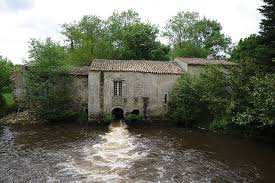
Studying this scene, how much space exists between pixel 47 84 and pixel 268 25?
21.4 meters

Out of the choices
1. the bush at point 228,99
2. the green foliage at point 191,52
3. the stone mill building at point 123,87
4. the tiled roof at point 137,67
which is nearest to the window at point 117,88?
the stone mill building at point 123,87

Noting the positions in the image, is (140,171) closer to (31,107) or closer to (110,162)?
(110,162)

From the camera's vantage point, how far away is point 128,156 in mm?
22594

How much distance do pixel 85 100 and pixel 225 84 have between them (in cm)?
1490

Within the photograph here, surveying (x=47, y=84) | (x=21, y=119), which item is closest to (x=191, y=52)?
(x=47, y=84)

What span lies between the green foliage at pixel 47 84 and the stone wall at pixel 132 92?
277 cm

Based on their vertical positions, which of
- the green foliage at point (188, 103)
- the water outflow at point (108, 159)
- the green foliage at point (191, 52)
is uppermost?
the green foliage at point (191, 52)

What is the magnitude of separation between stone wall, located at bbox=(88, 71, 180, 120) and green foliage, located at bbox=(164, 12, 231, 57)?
2323cm

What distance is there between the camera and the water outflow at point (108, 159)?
18.6 meters

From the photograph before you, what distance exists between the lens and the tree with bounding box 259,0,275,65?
26.9 meters

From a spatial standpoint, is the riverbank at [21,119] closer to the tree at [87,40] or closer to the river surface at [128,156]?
the river surface at [128,156]

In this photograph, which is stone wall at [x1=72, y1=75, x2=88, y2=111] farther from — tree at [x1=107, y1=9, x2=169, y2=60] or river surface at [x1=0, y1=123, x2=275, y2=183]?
tree at [x1=107, y1=9, x2=169, y2=60]

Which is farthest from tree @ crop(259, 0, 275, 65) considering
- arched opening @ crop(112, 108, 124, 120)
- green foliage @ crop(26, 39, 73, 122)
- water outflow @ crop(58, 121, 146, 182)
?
green foliage @ crop(26, 39, 73, 122)

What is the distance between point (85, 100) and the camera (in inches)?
1393
